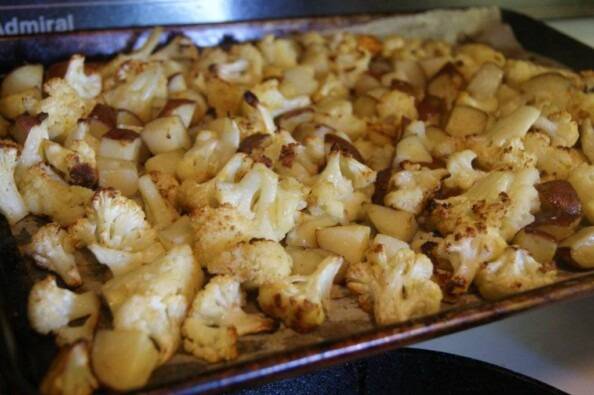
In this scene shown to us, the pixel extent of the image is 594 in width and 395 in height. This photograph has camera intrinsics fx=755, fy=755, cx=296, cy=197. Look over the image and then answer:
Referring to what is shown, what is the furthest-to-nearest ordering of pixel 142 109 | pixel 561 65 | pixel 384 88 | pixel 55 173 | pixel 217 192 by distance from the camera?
pixel 561 65 → pixel 384 88 → pixel 142 109 → pixel 55 173 → pixel 217 192

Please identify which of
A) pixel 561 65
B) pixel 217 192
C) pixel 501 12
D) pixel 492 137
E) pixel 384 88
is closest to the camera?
pixel 217 192

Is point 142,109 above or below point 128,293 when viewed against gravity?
above

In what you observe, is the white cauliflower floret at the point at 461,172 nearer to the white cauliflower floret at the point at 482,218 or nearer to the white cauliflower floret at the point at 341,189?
the white cauliflower floret at the point at 482,218

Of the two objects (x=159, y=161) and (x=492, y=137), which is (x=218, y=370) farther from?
(x=492, y=137)

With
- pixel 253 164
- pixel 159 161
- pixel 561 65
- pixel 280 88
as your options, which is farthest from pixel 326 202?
pixel 561 65

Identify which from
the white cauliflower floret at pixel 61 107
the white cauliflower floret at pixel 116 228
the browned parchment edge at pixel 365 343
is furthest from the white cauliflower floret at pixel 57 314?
the white cauliflower floret at pixel 61 107

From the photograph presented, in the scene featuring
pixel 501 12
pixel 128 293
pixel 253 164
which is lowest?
pixel 128 293

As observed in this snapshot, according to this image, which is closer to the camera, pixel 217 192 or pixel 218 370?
pixel 218 370
